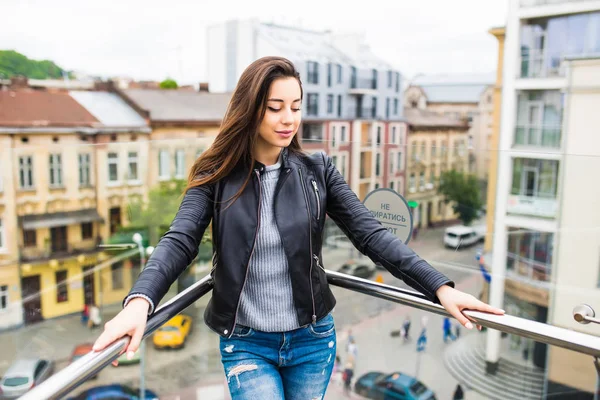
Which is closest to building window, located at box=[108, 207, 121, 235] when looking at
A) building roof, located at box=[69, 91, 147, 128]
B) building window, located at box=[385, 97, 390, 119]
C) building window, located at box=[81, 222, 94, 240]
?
building window, located at box=[81, 222, 94, 240]

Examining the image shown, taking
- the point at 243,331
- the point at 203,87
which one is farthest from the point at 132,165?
the point at 203,87

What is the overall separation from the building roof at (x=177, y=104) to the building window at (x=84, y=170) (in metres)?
5.30

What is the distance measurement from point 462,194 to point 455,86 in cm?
1614

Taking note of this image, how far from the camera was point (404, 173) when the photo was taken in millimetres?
1909

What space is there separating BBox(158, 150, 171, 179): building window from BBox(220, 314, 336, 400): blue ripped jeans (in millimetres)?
4216

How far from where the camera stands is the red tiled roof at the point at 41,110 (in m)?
11.1

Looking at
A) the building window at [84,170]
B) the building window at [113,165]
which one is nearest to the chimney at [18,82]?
the building window at [84,170]

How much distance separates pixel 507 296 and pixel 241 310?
511 centimetres

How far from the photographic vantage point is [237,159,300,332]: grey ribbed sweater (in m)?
0.98

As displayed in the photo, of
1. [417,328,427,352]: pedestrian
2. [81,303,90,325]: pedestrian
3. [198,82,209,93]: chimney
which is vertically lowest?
[417,328,427,352]: pedestrian

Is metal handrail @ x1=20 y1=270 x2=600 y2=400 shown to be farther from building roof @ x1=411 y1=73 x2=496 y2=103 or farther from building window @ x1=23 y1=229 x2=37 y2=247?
building roof @ x1=411 y1=73 x2=496 y2=103

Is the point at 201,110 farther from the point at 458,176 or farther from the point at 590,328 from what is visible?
the point at 590,328

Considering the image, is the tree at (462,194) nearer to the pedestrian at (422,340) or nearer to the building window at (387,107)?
the pedestrian at (422,340)

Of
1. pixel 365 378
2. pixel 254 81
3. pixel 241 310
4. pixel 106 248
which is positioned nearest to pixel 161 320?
pixel 241 310
